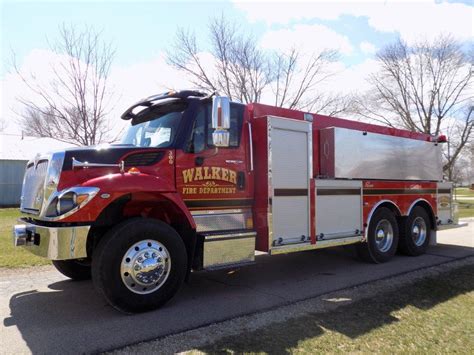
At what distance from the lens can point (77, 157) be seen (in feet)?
15.6

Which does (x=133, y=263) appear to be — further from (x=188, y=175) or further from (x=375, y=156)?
(x=375, y=156)

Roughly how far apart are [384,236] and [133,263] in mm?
5319

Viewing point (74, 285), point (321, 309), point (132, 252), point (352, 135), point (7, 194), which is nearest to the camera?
point (132, 252)

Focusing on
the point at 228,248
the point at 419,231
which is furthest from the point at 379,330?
the point at 419,231

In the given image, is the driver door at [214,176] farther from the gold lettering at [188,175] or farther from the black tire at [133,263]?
the black tire at [133,263]

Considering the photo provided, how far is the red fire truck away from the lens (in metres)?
4.62

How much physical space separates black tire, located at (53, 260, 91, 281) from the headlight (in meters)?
1.75

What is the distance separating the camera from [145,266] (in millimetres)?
4758

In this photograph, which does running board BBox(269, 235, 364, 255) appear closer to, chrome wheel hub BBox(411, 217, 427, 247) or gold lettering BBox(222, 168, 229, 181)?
gold lettering BBox(222, 168, 229, 181)

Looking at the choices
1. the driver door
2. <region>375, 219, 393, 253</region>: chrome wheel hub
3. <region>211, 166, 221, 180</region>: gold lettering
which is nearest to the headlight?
the driver door

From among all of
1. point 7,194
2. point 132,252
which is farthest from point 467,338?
point 7,194

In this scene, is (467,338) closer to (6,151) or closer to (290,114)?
(290,114)

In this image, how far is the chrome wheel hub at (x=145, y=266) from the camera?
4.68 m

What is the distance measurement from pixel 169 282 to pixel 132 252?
0.59 m
